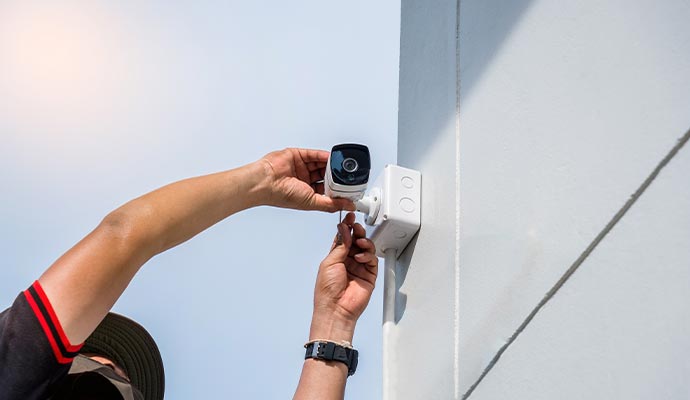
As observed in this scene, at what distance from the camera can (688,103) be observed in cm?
127

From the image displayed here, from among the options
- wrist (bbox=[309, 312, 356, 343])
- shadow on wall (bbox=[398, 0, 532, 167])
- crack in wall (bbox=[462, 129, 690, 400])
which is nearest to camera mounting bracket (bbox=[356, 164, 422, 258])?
shadow on wall (bbox=[398, 0, 532, 167])

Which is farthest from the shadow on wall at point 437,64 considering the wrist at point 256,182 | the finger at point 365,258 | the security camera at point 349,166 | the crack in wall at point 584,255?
the crack in wall at point 584,255

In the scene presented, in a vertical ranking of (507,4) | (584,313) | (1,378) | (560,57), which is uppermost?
(507,4)

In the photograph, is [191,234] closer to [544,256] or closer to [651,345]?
[544,256]

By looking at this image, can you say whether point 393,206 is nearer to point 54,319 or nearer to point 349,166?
point 349,166

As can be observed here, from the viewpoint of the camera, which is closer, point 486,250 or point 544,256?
point 544,256

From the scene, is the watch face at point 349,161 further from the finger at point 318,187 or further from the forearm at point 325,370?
the forearm at point 325,370

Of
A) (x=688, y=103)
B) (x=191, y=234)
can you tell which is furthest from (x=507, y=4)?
(x=191, y=234)

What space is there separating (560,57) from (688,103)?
481 mm

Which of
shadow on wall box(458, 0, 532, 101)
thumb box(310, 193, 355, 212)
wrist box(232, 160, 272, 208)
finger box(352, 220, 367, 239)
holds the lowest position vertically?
finger box(352, 220, 367, 239)

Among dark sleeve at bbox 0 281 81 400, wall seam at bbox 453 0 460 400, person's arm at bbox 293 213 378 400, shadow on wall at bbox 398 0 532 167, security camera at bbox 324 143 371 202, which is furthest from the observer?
person's arm at bbox 293 213 378 400

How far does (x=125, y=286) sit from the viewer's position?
1832 millimetres

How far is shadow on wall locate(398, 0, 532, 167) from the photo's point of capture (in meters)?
2.12

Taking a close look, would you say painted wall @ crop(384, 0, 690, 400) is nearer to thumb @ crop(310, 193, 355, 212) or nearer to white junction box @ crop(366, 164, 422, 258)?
white junction box @ crop(366, 164, 422, 258)
